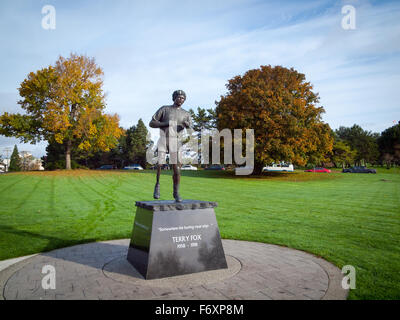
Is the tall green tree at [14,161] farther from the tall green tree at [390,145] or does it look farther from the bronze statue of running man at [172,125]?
the tall green tree at [390,145]

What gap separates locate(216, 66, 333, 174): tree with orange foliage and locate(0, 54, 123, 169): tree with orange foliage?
1539 centimetres

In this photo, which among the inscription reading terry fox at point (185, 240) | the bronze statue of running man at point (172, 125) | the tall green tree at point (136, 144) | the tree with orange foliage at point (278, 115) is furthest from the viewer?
the tall green tree at point (136, 144)

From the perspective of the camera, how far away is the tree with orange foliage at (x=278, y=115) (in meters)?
31.0

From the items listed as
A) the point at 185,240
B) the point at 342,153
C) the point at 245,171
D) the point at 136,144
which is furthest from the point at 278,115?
the point at 136,144

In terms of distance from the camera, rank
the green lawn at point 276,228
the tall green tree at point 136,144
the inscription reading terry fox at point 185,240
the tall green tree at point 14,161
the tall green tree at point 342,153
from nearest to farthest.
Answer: the inscription reading terry fox at point 185,240
the green lawn at point 276,228
the tall green tree at point 342,153
the tall green tree at point 136,144
the tall green tree at point 14,161

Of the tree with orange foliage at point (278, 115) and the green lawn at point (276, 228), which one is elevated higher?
the tree with orange foliage at point (278, 115)

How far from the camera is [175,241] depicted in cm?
554

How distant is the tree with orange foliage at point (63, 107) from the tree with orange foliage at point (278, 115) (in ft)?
50.5

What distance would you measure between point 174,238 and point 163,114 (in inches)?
108

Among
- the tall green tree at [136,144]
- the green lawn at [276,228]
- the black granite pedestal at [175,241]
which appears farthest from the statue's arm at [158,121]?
the tall green tree at [136,144]

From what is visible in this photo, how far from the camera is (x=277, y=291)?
451cm

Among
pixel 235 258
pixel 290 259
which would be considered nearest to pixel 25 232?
pixel 235 258

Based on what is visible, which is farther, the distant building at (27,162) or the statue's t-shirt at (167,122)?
the distant building at (27,162)

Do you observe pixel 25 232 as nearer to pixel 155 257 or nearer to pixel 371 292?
pixel 155 257
